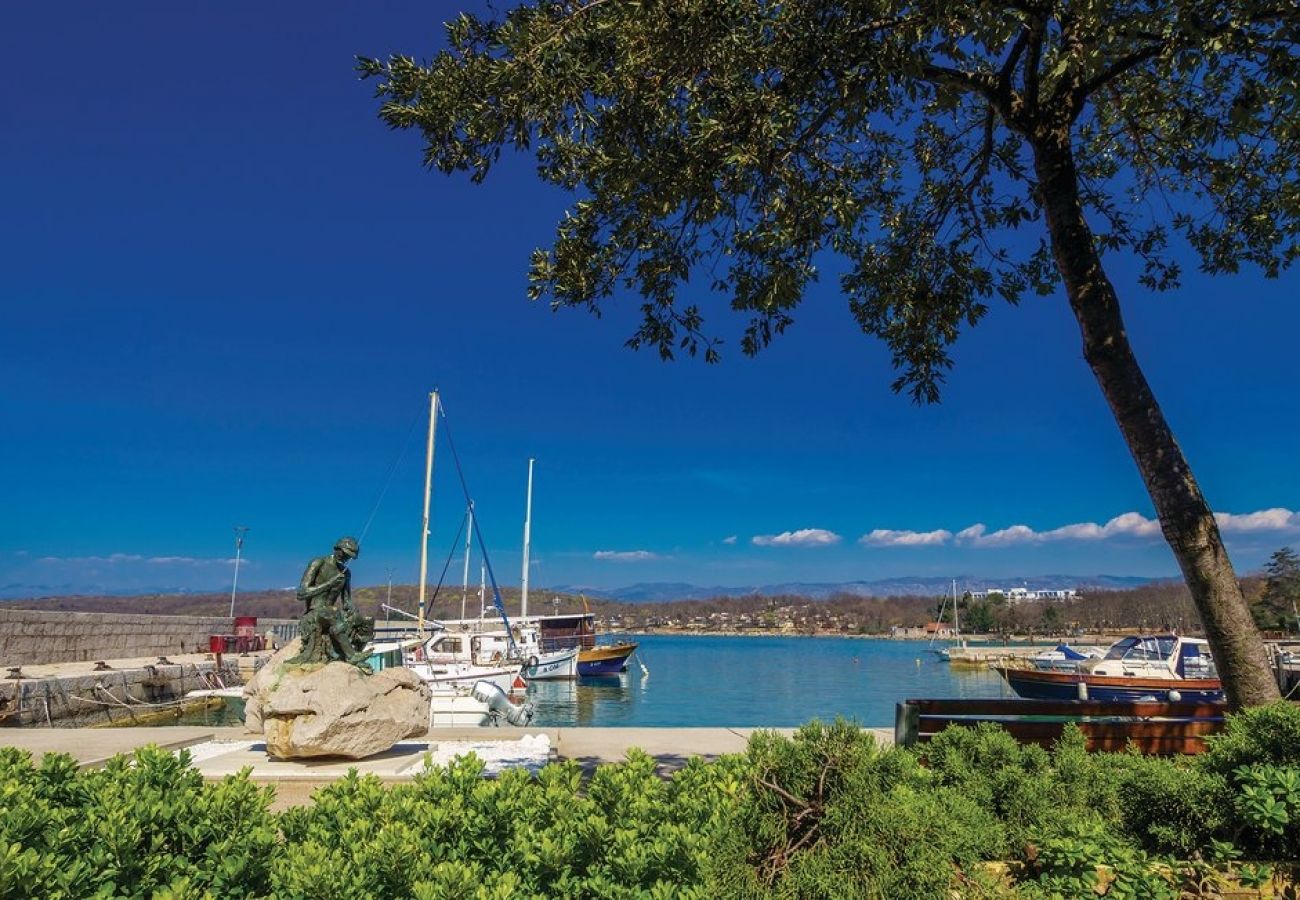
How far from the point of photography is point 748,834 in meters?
2.83

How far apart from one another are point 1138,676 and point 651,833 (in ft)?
94.2

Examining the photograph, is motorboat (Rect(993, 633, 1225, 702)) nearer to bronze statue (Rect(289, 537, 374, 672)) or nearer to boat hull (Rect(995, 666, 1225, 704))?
boat hull (Rect(995, 666, 1225, 704))

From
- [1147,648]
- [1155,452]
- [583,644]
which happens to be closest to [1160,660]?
[1147,648]

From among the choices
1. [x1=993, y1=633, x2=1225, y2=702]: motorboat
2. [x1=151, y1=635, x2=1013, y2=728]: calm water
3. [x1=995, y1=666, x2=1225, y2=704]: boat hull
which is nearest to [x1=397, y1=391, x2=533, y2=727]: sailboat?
[x1=151, y1=635, x2=1013, y2=728]: calm water

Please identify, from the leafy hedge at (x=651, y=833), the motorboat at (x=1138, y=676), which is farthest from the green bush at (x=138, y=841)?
the motorboat at (x=1138, y=676)

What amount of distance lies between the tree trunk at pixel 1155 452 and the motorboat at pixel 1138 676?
60.5 feet

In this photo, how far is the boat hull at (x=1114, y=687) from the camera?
21984 millimetres

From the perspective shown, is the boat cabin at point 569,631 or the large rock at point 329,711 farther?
the boat cabin at point 569,631

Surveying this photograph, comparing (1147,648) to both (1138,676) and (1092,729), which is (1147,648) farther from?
(1092,729)

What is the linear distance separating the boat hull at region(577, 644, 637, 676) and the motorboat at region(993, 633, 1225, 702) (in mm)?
24055

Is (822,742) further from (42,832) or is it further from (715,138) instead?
(715,138)

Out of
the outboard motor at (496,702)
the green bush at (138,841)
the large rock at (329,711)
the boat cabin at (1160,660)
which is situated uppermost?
the green bush at (138,841)

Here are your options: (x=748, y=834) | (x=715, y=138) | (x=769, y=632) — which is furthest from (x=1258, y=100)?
(x=769, y=632)

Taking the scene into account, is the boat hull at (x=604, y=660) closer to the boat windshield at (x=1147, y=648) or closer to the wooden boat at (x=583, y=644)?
the wooden boat at (x=583, y=644)
